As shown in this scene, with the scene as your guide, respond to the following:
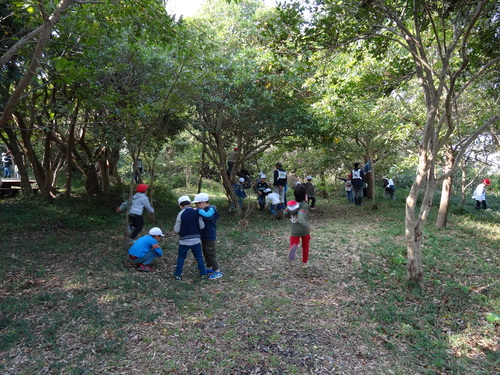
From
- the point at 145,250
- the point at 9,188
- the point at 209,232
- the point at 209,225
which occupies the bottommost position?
the point at 145,250

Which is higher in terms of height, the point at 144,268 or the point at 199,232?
the point at 199,232

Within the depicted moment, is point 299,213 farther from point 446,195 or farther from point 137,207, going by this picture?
point 446,195

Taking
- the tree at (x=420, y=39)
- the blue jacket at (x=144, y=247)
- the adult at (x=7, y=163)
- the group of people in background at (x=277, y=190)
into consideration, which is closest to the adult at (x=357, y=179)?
the group of people in background at (x=277, y=190)

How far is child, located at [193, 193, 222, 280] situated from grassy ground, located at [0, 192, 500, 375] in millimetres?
298

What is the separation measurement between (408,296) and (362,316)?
3.89ft

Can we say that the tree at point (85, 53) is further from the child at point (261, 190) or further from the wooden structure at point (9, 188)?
the child at point (261, 190)

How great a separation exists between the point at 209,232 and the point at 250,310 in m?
1.65

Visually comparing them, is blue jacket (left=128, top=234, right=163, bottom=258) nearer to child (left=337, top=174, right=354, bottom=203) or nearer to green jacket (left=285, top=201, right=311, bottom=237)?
green jacket (left=285, top=201, right=311, bottom=237)

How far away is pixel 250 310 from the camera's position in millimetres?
4727

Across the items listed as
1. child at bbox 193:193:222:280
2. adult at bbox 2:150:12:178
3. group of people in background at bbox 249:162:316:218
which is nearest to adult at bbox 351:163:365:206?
group of people in background at bbox 249:162:316:218

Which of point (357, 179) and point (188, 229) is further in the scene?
point (357, 179)

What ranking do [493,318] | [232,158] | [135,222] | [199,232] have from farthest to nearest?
[232,158] → [135,222] → [199,232] → [493,318]

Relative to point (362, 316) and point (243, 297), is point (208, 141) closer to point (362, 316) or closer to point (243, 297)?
point (243, 297)

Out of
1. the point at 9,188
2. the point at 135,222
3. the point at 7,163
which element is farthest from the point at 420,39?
the point at 7,163
